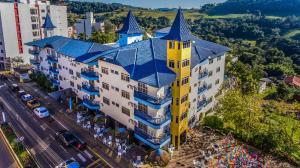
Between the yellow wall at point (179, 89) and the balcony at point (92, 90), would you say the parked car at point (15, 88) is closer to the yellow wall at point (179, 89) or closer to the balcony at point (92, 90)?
the balcony at point (92, 90)

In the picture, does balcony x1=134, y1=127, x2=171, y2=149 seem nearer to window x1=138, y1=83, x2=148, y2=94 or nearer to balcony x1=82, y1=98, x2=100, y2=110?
window x1=138, y1=83, x2=148, y2=94

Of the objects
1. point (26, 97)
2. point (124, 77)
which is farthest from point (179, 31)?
point (26, 97)

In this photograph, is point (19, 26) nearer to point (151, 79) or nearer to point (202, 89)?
point (202, 89)

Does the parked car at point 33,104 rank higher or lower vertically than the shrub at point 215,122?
higher

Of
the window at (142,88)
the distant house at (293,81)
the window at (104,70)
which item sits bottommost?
the distant house at (293,81)

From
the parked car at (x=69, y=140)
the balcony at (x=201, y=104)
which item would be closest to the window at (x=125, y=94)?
the parked car at (x=69, y=140)

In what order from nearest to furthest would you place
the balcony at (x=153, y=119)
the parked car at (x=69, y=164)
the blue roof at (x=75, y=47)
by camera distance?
the parked car at (x=69, y=164)
the balcony at (x=153, y=119)
the blue roof at (x=75, y=47)
